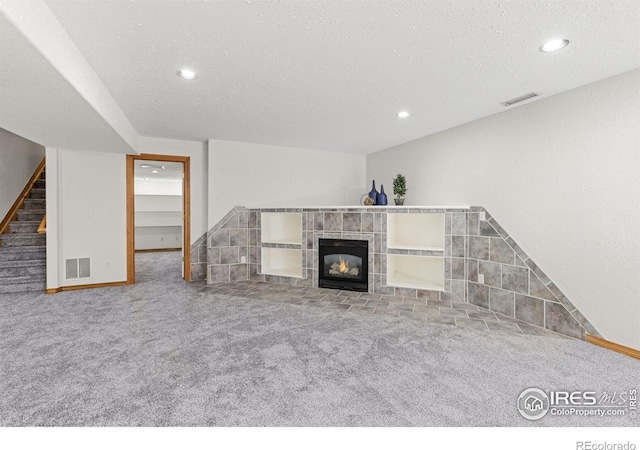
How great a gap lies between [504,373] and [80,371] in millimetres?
3007

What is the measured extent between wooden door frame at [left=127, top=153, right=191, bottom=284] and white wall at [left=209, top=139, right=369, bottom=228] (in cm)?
46

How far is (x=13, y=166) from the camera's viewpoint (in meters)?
4.99

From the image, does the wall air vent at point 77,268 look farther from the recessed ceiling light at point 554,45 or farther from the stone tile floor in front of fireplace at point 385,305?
the recessed ceiling light at point 554,45

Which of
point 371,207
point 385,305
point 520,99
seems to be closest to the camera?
point 520,99

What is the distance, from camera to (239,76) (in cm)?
254

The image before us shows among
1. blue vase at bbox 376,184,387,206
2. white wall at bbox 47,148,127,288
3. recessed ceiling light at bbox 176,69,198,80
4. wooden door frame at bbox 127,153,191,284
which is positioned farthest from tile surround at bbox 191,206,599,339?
recessed ceiling light at bbox 176,69,198,80

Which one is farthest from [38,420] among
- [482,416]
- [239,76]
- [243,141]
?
[243,141]

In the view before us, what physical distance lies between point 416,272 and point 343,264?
116cm

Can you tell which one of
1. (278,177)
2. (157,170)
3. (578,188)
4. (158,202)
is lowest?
(578,188)

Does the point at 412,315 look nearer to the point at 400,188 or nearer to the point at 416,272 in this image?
the point at 416,272
